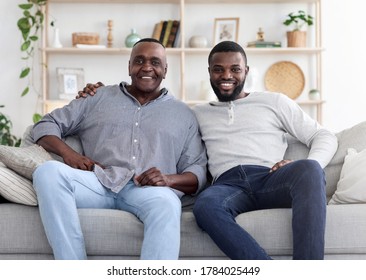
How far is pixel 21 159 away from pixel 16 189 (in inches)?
5.0

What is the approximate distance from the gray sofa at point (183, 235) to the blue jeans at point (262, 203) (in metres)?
0.09

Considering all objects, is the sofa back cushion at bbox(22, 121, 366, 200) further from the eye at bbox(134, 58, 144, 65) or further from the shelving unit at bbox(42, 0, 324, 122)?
the shelving unit at bbox(42, 0, 324, 122)

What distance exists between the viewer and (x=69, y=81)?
5.59m

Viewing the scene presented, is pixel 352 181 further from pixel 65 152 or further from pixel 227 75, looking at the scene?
pixel 65 152

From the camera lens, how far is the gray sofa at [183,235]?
2.51 m

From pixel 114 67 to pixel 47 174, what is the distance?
11.0ft

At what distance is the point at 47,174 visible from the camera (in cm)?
242

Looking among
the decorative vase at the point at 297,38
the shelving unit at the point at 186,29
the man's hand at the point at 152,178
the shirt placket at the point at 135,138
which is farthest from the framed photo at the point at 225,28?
the man's hand at the point at 152,178

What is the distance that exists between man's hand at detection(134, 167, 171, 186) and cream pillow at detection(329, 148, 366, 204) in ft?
2.44

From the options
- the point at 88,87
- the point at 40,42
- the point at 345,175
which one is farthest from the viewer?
the point at 40,42
